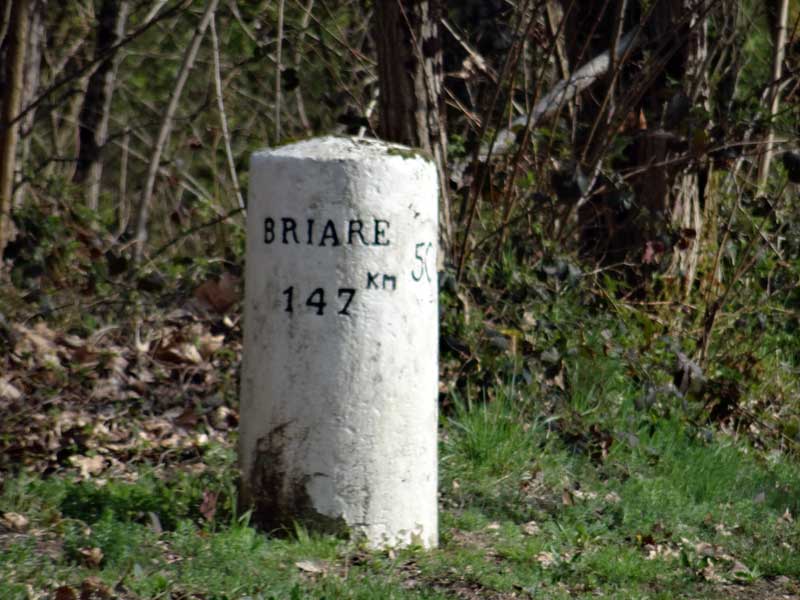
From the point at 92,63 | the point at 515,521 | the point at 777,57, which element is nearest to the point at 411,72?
the point at 92,63

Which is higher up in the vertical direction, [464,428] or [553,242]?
[553,242]

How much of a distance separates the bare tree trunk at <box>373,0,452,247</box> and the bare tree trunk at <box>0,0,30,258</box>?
2236 mm

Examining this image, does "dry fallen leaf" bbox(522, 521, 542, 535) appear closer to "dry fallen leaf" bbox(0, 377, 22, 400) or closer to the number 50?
the number 50

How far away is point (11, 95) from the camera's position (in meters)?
7.85

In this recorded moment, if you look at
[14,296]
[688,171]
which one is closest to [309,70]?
[688,171]

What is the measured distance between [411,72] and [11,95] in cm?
251

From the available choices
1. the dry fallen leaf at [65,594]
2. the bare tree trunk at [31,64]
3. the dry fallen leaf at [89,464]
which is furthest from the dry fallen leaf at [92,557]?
the bare tree trunk at [31,64]

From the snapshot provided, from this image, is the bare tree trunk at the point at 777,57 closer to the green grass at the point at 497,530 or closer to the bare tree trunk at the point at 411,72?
the green grass at the point at 497,530

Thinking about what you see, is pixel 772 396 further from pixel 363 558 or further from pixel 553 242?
pixel 363 558

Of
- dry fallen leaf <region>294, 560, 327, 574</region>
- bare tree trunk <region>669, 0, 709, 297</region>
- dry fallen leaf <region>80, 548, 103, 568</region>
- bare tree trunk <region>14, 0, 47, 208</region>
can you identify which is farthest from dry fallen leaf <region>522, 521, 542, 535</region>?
bare tree trunk <region>14, 0, 47, 208</region>

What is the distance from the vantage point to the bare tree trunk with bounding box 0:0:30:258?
784 cm

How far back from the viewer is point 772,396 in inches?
340

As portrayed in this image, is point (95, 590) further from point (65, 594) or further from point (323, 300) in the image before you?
point (323, 300)

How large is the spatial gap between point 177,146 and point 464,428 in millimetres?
8233
